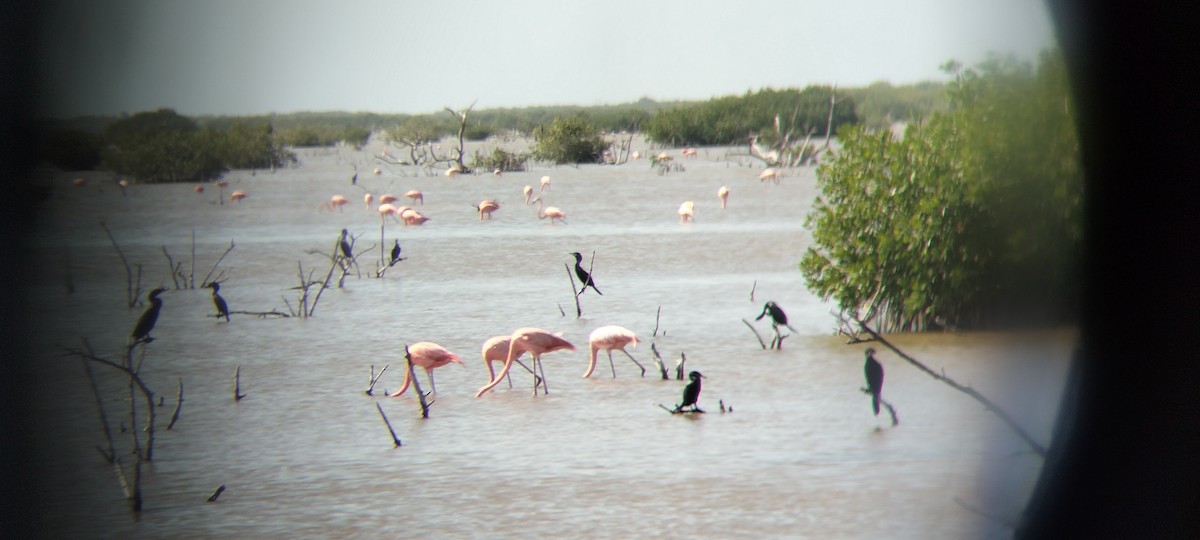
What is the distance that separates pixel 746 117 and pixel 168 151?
14.3 meters

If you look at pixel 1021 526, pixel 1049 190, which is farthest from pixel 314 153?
pixel 1021 526

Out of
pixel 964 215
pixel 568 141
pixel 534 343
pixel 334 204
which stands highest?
pixel 964 215

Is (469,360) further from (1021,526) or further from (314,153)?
(314,153)

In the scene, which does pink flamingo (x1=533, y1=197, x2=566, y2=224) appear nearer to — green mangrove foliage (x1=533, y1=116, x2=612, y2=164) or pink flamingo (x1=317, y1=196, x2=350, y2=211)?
pink flamingo (x1=317, y1=196, x2=350, y2=211)

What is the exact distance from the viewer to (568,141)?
1068 inches

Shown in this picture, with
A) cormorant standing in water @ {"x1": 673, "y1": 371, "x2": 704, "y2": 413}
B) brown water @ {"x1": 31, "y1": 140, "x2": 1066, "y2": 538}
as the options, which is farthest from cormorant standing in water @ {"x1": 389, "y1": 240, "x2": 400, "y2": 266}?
cormorant standing in water @ {"x1": 673, "y1": 371, "x2": 704, "y2": 413}

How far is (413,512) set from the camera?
5.25 m

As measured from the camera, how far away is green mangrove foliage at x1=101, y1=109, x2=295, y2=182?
2120 cm

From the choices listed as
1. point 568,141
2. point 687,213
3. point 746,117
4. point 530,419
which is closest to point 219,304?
point 530,419

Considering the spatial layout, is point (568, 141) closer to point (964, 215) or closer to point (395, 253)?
point (395, 253)

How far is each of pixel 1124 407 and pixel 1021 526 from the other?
61cm

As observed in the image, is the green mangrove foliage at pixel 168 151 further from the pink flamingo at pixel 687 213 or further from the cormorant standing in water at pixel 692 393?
the cormorant standing in water at pixel 692 393

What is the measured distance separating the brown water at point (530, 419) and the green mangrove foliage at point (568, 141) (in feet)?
43.7

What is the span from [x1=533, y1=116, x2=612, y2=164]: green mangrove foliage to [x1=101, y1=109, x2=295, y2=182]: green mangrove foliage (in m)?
5.97
